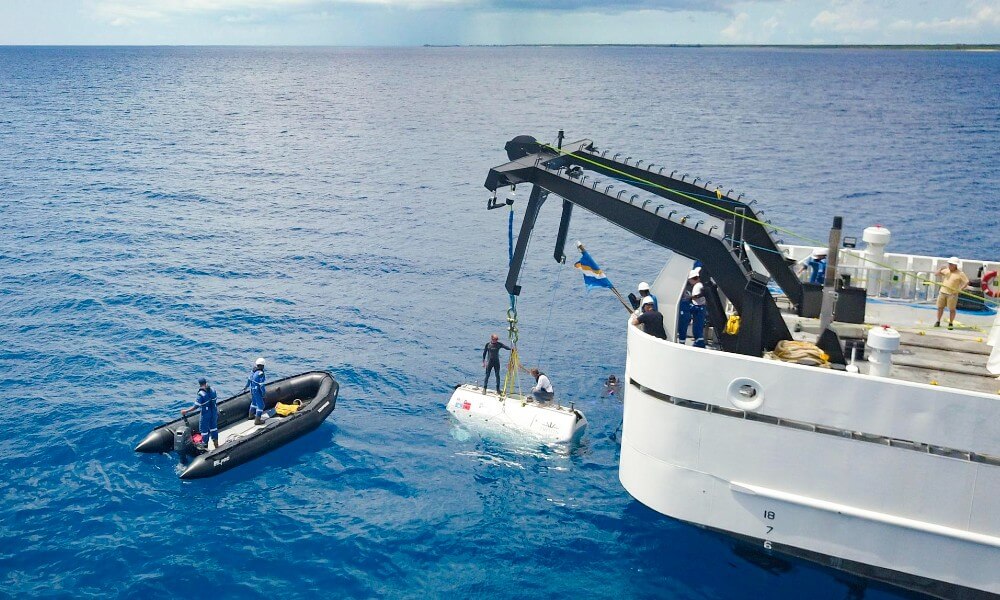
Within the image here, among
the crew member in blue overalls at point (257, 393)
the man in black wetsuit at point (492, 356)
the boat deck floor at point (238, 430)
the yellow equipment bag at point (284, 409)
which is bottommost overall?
the boat deck floor at point (238, 430)

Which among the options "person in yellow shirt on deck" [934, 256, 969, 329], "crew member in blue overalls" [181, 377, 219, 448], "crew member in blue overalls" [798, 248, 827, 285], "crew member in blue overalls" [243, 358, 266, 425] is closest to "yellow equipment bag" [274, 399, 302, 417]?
"crew member in blue overalls" [243, 358, 266, 425]

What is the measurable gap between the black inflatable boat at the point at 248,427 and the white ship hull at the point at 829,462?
9897 millimetres

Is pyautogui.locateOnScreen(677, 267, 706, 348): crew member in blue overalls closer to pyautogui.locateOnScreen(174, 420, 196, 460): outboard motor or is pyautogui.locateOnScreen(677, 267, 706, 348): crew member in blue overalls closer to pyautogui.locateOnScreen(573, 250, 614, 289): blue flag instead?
pyautogui.locateOnScreen(573, 250, 614, 289): blue flag

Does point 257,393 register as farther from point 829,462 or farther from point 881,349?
point 881,349

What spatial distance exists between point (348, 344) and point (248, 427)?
23.4 ft

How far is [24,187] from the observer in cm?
5297

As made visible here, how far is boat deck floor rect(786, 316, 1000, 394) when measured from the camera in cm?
1380

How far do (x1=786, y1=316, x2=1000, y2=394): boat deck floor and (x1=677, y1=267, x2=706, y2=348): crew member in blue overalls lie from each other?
Answer: 6.56 ft

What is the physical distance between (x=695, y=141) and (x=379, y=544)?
66.7 meters

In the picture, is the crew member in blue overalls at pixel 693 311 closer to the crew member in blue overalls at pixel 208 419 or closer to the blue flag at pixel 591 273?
the blue flag at pixel 591 273

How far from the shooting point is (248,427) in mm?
20391

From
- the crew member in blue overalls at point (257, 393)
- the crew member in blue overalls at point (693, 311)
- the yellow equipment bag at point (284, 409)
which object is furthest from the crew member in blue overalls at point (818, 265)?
the crew member in blue overalls at point (257, 393)

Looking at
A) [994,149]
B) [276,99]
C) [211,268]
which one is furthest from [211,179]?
[276,99]

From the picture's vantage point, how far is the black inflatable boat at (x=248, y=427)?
1875 cm
